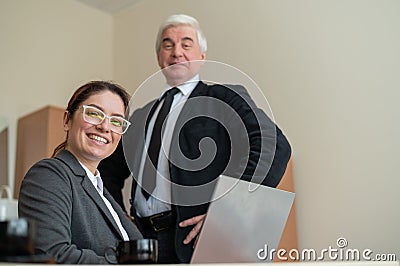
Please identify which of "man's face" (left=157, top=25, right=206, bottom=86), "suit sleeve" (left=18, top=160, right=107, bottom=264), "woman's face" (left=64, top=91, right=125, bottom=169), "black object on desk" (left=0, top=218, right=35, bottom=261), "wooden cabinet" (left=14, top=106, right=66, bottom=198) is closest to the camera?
"black object on desk" (left=0, top=218, right=35, bottom=261)

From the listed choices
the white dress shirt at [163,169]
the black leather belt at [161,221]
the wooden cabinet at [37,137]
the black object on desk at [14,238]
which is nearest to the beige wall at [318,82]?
the wooden cabinet at [37,137]

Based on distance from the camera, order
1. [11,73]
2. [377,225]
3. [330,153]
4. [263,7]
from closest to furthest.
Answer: [377,225], [330,153], [263,7], [11,73]

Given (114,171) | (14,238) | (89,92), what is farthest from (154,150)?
(14,238)

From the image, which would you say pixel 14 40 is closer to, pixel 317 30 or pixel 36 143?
pixel 36 143

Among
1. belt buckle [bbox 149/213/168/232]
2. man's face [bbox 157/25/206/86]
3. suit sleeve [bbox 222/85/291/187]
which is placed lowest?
belt buckle [bbox 149/213/168/232]

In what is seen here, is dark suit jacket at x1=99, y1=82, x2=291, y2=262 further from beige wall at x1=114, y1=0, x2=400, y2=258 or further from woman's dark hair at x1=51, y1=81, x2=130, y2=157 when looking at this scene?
beige wall at x1=114, y1=0, x2=400, y2=258

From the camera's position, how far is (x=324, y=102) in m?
2.37

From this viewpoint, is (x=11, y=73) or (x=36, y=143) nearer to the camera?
(x=36, y=143)

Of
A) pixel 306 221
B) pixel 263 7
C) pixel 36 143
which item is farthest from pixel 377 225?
pixel 36 143

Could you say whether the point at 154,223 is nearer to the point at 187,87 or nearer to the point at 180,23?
the point at 187,87

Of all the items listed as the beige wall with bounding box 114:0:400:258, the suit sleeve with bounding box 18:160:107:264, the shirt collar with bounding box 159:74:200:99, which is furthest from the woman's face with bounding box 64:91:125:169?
the beige wall with bounding box 114:0:400:258

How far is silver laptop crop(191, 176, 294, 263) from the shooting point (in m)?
1.02

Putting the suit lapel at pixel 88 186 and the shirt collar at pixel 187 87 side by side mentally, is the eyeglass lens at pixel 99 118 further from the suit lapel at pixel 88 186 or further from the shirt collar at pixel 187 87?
the shirt collar at pixel 187 87

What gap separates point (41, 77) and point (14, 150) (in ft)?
1.59
